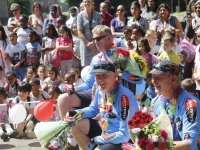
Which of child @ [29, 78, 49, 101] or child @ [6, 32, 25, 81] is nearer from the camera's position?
child @ [29, 78, 49, 101]

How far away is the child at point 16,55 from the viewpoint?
834 centimetres

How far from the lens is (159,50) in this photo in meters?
7.02

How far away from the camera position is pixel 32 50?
8.43 metres

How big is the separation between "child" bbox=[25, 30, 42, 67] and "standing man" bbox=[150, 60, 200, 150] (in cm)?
534

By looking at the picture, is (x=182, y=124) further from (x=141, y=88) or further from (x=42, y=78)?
(x=42, y=78)

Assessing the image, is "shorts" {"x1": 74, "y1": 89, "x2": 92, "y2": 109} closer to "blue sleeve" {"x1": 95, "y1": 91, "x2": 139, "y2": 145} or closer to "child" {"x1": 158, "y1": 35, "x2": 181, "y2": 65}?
"blue sleeve" {"x1": 95, "y1": 91, "x2": 139, "y2": 145}

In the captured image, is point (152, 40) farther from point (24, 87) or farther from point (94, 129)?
point (94, 129)

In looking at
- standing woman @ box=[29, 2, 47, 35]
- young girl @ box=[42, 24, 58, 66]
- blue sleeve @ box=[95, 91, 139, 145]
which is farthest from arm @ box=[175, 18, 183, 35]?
blue sleeve @ box=[95, 91, 139, 145]

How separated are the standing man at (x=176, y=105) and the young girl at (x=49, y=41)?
5268mm

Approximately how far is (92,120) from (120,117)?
0.60 metres

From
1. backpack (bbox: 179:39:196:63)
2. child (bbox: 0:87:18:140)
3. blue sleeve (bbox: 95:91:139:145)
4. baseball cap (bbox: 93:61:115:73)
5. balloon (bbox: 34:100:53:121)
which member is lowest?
child (bbox: 0:87:18:140)

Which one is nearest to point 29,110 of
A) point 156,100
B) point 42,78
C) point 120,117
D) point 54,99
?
point 54,99

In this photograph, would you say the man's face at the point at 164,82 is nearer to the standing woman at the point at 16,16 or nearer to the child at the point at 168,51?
the child at the point at 168,51

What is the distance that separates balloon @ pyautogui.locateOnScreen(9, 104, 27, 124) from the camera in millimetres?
6062
